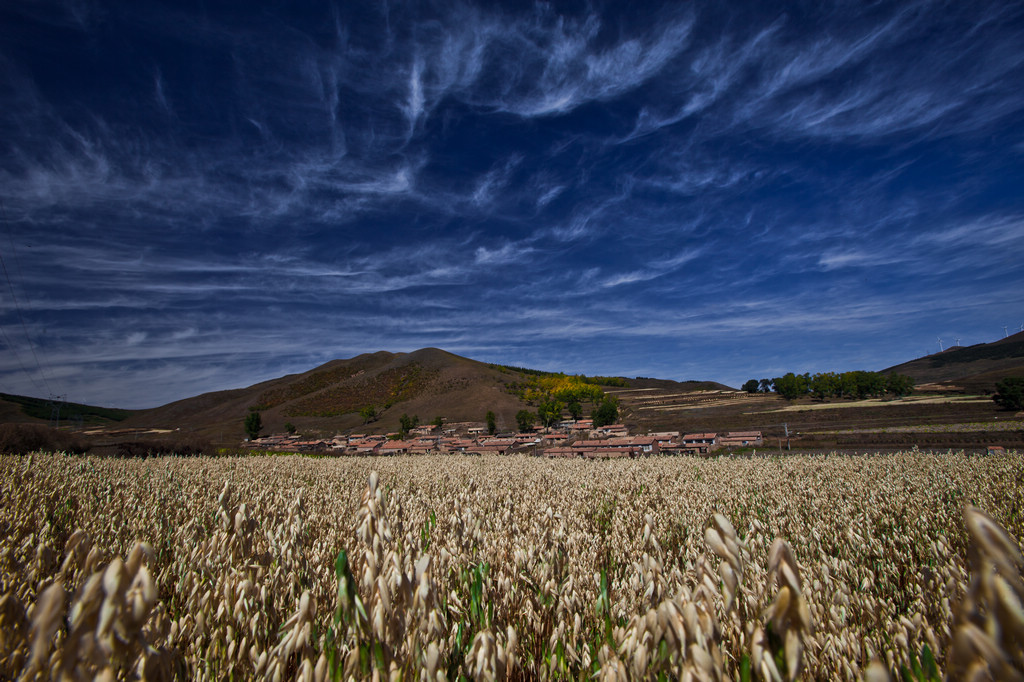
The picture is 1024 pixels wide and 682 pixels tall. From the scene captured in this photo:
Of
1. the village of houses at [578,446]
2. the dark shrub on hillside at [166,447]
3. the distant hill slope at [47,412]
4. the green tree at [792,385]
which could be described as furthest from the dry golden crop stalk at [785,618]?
the distant hill slope at [47,412]

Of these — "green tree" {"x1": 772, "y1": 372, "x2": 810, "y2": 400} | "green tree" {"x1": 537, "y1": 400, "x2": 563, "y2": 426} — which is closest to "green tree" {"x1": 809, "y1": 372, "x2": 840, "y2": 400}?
"green tree" {"x1": 772, "y1": 372, "x2": 810, "y2": 400}

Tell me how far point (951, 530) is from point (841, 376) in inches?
6218

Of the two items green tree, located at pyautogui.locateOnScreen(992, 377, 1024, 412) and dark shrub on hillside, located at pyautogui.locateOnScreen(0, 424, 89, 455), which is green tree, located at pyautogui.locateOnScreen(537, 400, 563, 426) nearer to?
green tree, located at pyautogui.locateOnScreen(992, 377, 1024, 412)

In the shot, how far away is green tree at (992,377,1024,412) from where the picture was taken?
62.0 meters

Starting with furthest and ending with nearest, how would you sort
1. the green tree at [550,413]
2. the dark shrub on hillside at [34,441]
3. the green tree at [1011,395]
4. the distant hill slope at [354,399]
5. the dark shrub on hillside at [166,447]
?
the distant hill slope at [354,399], the green tree at [550,413], the green tree at [1011,395], the dark shrub on hillside at [166,447], the dark shrub on hillside at [34,441]

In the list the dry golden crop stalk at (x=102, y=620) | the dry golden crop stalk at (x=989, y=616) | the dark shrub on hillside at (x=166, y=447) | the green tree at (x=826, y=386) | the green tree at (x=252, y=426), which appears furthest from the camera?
the green tree at (x=826, y=386)

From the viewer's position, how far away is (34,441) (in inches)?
828

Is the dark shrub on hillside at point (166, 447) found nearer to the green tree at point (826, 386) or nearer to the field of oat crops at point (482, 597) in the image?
the field of oat crops at point (482, 597)

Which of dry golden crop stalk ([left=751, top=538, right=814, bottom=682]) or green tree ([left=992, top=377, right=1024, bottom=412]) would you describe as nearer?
dry golden crop stalk ([left=751, top=538, right=814, bottom=682])

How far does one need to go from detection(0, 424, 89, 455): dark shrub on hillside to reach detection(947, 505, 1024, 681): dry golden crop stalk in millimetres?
27209

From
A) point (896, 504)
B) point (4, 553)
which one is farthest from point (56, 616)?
point (896, 504)

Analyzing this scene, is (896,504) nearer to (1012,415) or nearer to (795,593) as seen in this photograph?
(795,593)

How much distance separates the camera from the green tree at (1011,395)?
62.0 m

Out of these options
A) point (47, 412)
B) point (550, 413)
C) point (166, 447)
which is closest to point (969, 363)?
point (550, 413)
